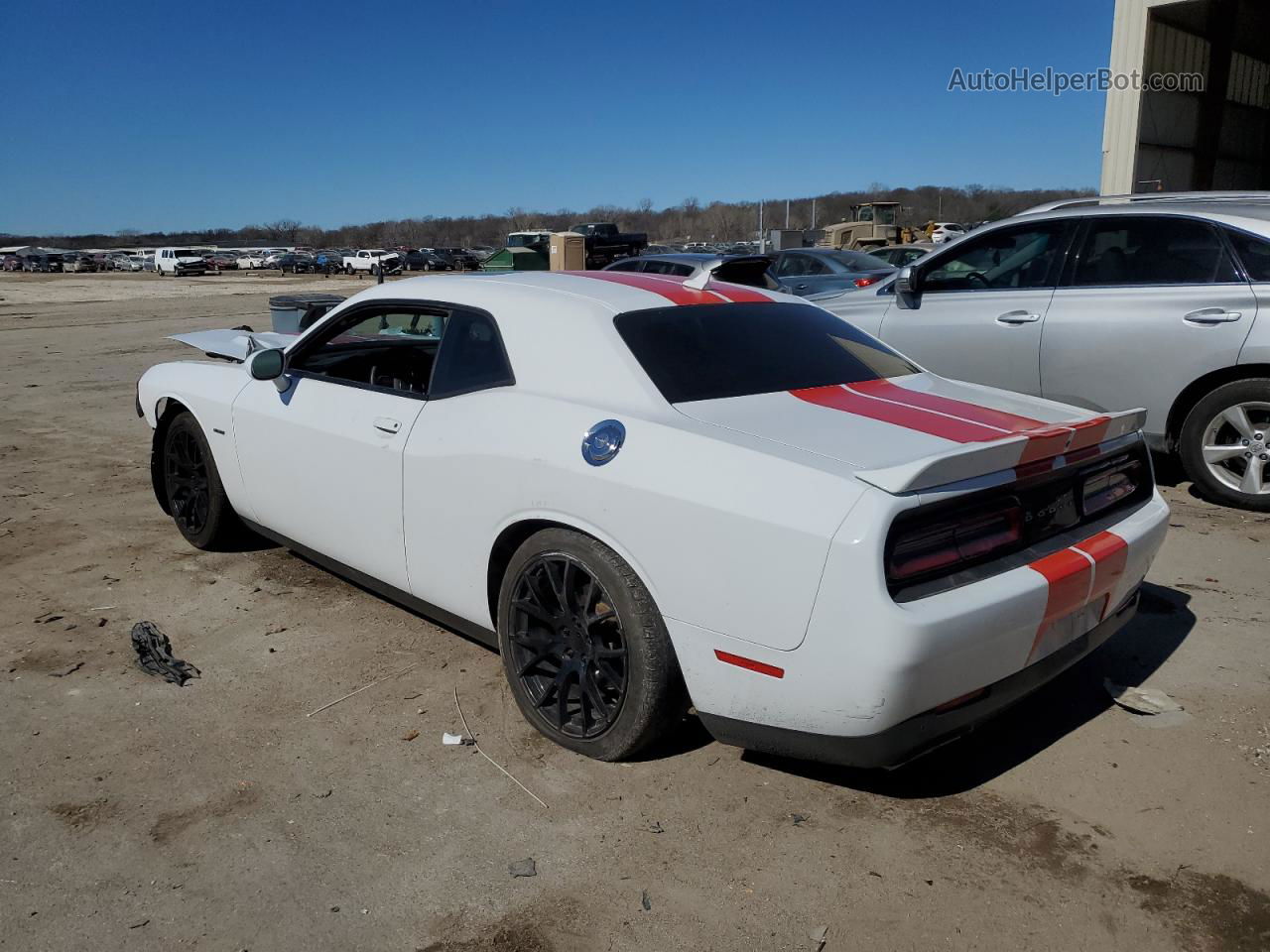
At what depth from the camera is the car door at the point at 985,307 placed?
21.0ft

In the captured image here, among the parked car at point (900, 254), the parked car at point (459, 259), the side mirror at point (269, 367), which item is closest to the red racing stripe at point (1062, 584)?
the side mirror at point (269, 367)

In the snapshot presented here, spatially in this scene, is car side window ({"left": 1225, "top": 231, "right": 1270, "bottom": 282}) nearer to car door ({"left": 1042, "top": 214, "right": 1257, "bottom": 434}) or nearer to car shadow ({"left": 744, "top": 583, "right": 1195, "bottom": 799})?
car door ({"left": 1042, "top": 214, "right": 1257, "bottom": 434})

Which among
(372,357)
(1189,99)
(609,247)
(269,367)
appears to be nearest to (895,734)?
(269,367)

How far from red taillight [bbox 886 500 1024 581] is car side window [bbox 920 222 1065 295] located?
412cm

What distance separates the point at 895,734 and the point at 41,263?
83915 millimetres

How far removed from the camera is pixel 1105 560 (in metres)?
3.04

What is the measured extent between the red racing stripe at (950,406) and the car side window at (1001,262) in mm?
3293

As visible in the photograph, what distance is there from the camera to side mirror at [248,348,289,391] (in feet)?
14.4

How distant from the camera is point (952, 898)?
2.58 metres

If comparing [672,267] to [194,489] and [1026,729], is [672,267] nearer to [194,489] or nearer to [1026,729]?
[194,489]

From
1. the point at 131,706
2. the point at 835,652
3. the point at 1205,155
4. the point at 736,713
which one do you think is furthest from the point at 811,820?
the point at 1205,155

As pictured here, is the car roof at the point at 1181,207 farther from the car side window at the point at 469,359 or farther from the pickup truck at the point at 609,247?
the pickup truck at the point at 609,247

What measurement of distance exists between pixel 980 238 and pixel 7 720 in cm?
596

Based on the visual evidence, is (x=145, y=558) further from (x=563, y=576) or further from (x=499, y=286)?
(x=563, y=576)
